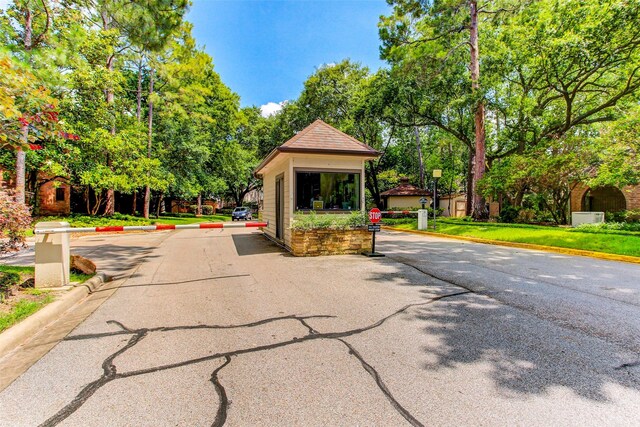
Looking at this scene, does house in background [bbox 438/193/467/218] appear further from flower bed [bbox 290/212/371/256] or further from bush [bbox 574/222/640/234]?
flower bed [bbox 290/212/371/256]

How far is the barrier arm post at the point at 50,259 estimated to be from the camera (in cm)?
508

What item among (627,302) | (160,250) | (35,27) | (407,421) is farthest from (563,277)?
(35,27)

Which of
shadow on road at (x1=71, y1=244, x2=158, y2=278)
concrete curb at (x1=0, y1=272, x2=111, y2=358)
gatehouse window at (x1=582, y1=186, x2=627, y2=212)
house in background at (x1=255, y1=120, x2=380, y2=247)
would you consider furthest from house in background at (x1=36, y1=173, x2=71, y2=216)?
gatehouse window at (x1=582, y1=186, x2=627, y2=212)

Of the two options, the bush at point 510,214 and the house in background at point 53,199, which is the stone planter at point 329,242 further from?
the house in background at point 53,199

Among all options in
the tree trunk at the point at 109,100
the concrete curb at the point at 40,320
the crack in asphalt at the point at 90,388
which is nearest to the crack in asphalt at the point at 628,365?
the crack in asphalt at the point at 90,388

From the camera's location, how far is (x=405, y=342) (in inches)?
127

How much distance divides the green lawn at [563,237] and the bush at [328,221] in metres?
6.00

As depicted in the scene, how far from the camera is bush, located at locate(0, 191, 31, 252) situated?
439cm

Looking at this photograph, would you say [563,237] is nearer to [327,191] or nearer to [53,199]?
[327,191]

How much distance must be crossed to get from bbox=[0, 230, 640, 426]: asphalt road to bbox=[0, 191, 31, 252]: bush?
163 centimetres

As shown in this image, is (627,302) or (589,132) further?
(589,132)

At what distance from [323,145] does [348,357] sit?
759cm

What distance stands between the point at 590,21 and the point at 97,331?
700 inches

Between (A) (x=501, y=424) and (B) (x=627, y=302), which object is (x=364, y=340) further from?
(B) (x=627, y=302)
